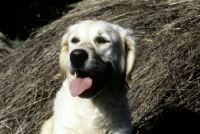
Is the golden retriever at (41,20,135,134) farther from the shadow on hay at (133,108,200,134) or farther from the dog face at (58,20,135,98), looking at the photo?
the shadow on hay at (133,108,200,134)

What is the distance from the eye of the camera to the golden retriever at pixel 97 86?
4324 millimetres

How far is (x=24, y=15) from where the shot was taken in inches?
623

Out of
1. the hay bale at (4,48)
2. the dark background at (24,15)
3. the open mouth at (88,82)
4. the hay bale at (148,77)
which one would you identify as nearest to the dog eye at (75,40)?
the open mouth at (88,82)

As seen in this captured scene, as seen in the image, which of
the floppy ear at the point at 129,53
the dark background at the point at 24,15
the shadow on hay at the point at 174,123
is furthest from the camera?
the dark background at the point at 24,15

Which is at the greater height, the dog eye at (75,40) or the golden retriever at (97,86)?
the dog eye at (75,40)

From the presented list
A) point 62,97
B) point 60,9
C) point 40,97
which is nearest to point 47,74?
point 40,97

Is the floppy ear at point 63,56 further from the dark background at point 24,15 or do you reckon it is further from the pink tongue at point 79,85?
the dark background at point 24,15

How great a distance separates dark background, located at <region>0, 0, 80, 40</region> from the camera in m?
15.2

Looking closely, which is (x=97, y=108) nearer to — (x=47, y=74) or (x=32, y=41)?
(x=47, y=74)

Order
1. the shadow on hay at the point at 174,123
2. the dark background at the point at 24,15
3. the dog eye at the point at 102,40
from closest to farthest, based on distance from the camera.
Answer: the dog eye at the point at 102,40
the shadow on hay at the point at 174,123
the dark background at the point at 24,15

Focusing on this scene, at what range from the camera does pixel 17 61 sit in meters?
6.78

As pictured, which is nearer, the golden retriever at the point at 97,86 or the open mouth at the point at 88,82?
the open mouth at the point at 88,82

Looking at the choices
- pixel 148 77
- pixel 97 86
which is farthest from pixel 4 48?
pixel 97 86

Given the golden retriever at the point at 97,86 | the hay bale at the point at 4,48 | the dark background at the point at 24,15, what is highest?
the golden retriever at the point at 97,86
